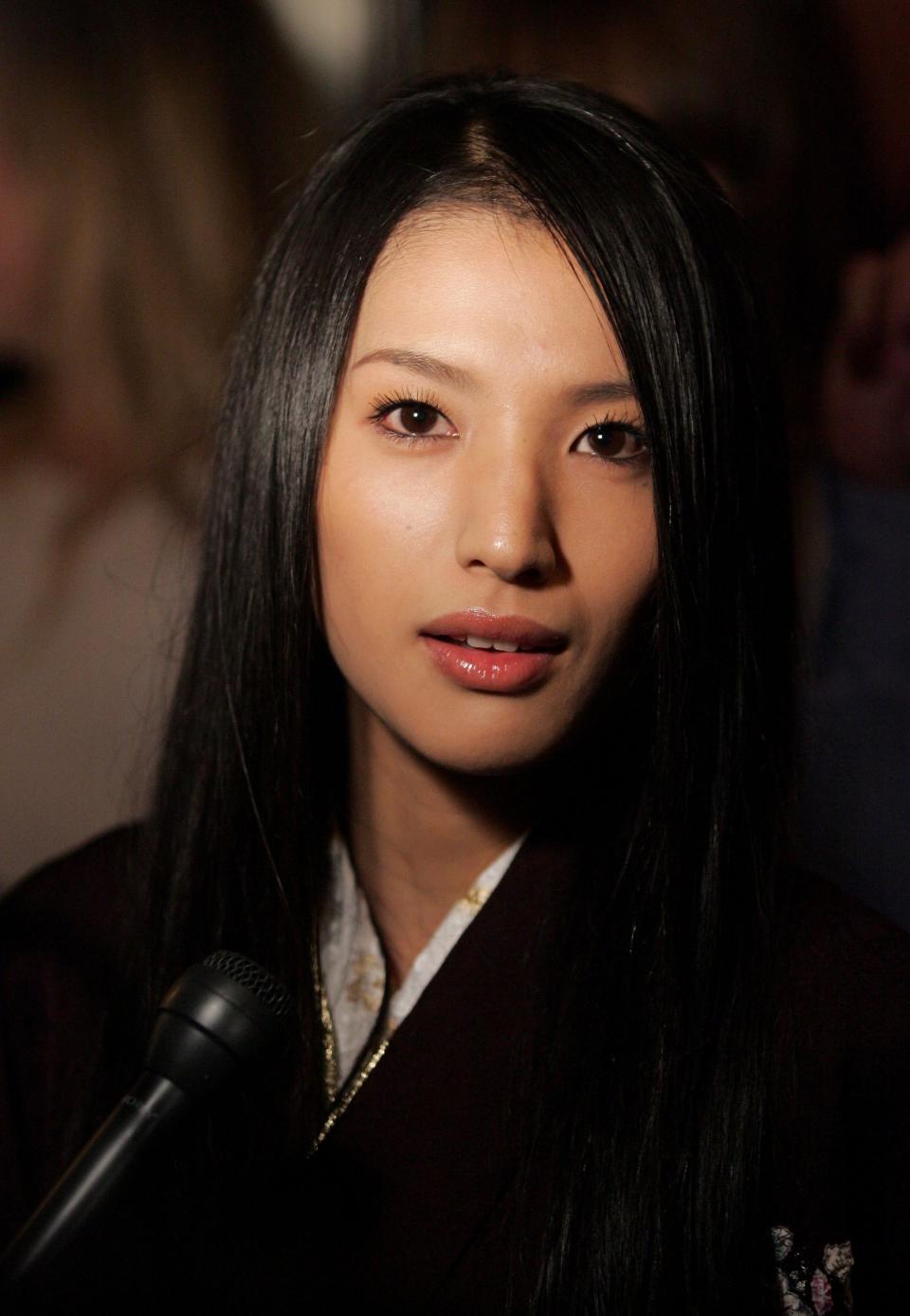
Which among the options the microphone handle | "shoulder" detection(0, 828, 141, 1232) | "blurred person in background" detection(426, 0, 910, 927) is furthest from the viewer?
"blurred person in background" detection(426, 0, 910, 927)

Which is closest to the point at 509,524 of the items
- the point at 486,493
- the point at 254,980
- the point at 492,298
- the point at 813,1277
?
the point at 486,493

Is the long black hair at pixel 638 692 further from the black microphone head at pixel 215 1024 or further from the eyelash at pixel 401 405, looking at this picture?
the black microphone head at pixel 215 1024

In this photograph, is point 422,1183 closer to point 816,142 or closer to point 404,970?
point 404,970

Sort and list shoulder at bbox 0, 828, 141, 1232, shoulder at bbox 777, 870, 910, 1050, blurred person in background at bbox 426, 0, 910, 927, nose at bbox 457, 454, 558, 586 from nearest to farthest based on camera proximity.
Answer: nose at bbox 457, 454, 558, 586 < shoulder at bbox 777, 870, 910, 1050 < shoulder at bbox 0, 828, 141, 1232 < blurred person in background at bbox 426, 0, 910, 927

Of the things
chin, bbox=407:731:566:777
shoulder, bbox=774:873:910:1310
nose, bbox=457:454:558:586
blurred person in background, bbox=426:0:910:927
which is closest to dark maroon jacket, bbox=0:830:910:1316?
shoulder, bbox=774:873:910:1310

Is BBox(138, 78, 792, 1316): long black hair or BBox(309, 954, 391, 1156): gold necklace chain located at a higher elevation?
BBox(138, 78, 792, 1316): long black hair

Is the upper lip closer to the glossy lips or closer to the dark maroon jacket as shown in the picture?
the glossy lips

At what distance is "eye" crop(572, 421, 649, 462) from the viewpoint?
767mm

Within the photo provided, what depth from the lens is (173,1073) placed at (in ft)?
1.91

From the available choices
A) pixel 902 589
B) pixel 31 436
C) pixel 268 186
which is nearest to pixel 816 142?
pixel 902 589

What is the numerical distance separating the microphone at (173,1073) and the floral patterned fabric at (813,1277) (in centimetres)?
38

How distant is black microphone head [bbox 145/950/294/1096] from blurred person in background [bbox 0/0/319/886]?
0.78m

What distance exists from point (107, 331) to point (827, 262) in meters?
0.76

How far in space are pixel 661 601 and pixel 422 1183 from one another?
1.26 feet
